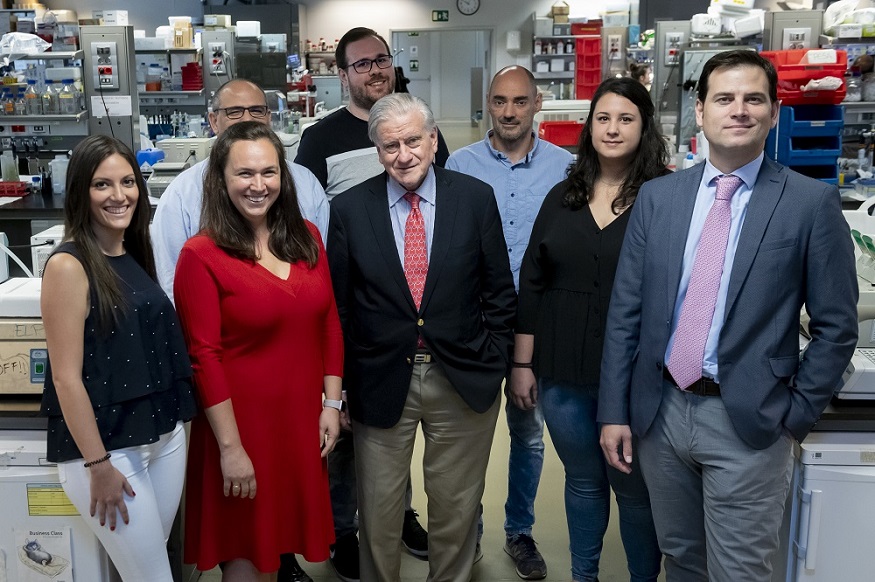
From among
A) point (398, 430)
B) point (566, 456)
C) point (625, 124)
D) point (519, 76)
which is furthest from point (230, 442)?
point (519, 76)

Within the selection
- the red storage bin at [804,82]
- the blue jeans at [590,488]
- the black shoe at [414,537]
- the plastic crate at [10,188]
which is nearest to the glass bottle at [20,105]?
the plastic crate at [10,188]

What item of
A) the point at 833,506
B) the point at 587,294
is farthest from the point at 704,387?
the point at 833,506

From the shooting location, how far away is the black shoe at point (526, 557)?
2.97 m

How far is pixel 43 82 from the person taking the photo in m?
6.63

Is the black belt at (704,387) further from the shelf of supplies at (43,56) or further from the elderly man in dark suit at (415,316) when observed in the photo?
the shelf of supplies at (43,56)

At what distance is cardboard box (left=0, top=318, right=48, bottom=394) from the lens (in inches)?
94.5

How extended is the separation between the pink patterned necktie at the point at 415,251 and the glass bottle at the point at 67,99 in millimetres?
4941

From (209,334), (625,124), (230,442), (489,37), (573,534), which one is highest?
(489,37)

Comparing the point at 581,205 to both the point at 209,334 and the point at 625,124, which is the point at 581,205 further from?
the point at 209,334

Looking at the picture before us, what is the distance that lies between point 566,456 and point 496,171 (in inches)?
37.5

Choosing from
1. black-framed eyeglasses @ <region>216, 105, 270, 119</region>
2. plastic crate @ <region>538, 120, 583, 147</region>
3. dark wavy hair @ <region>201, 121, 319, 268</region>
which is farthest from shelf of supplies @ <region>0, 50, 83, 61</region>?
dark wavy hair @ <region>201, 121, 319, 268</region>

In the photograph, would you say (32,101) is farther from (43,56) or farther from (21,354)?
(21,354)

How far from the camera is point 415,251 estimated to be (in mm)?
2381

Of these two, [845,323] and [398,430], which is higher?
[845,323]
